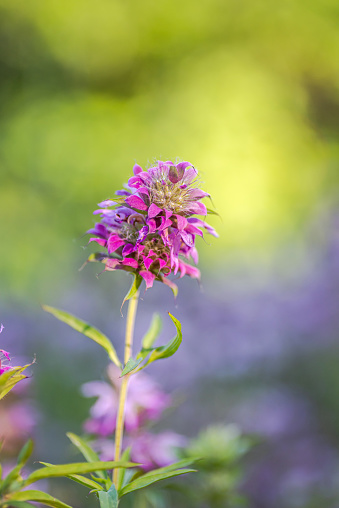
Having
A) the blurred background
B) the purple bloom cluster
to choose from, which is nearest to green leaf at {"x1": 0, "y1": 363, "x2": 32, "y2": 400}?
the purple bloom cluster

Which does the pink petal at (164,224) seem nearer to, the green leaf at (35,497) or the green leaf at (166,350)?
the green leaf at (166,350)

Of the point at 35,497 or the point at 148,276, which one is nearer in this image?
the point at 35,497

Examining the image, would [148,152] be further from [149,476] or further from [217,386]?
[149,476]

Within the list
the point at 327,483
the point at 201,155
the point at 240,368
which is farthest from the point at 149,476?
the point at 201,155

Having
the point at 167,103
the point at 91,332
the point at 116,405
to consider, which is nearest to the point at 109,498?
Answer: the point at 91,332

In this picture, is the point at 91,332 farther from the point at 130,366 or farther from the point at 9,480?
the point at 9,480

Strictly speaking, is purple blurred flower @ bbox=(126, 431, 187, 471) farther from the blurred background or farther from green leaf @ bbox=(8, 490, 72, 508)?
the blurred background
